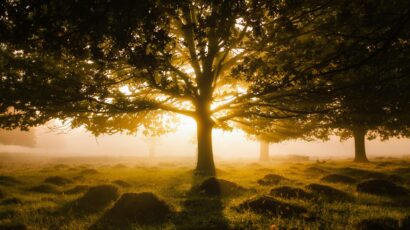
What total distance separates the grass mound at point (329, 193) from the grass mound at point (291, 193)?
0.68 meters

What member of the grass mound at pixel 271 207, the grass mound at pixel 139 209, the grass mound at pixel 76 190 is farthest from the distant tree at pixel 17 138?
the grass mound at pixel 271 207

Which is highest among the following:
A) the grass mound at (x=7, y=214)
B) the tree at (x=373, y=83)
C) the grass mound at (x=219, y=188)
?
the tree at (x=373, y=83)

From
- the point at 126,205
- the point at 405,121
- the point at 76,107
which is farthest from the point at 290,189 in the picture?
the point at 405,121

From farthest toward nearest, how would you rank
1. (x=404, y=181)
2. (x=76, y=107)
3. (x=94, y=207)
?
(x=76, y=107) → (x=404, y=181) → (x=94, y=207)

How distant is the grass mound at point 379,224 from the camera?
6.59 metres

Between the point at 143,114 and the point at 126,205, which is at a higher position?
the point at 143,114

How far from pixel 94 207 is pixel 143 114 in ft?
35.5

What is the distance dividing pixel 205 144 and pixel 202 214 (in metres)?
10.7

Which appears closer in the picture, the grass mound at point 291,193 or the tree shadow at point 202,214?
the tree shadow at point 202,214

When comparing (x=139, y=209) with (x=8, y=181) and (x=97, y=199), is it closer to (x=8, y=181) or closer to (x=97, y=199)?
(x=97, y=199)

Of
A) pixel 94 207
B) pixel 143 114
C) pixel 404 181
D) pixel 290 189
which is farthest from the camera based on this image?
pixel 143 114

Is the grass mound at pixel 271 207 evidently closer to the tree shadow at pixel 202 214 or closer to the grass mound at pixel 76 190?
the tree shadow at pixel 202 214

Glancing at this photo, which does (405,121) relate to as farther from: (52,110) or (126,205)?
(52,110)

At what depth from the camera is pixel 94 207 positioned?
9906 mm
